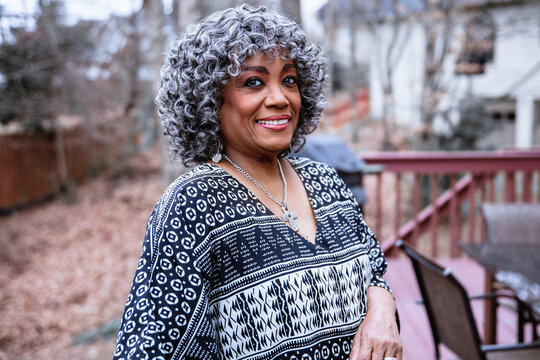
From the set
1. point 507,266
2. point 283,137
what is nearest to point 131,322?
point 283,137

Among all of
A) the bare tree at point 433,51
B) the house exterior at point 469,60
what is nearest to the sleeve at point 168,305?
the bare tree at point 433,51

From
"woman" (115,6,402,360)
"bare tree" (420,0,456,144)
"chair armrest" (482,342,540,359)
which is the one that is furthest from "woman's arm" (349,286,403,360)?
"bare tree" (420,0,456,144)

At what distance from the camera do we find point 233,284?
3.47ft

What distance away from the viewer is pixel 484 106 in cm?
834

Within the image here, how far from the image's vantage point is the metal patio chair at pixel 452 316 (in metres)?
1.61

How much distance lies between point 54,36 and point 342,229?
9395 millimetres

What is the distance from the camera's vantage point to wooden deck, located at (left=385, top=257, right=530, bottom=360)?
2652 millimetres

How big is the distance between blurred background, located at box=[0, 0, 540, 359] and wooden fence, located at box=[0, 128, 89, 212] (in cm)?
4

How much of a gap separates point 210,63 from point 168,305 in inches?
23.9

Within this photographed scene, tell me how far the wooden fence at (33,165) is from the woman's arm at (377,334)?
10094mm

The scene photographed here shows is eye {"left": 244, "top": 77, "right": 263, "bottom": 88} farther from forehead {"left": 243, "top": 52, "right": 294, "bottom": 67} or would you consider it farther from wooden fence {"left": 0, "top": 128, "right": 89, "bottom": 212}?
wooden fence {"left": 0, "top": 128, "right": 89, "bottom": 212}

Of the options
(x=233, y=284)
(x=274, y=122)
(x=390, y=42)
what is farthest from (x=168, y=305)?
(x=390, y=42)

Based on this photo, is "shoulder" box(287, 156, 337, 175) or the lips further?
"shoulder" box(287, 156, 337, 175)

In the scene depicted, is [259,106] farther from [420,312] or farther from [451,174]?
[451,174]
